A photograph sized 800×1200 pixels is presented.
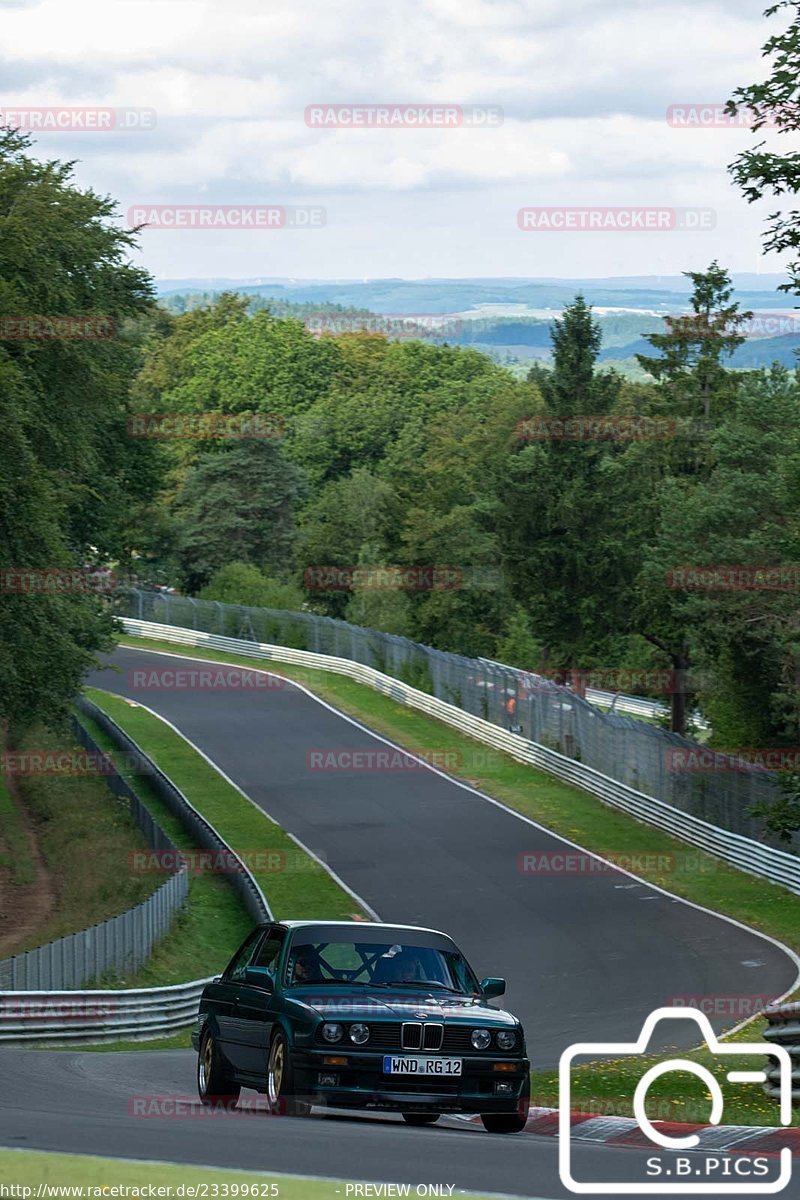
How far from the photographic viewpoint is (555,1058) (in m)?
20.3

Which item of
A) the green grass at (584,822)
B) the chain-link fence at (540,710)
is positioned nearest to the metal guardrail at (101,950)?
the green grass at (584,822)

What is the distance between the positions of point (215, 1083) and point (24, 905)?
2318cm

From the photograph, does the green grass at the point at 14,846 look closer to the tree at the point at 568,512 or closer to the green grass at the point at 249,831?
the green grass at the point at 249,831

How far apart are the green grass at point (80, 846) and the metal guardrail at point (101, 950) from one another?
2.05m

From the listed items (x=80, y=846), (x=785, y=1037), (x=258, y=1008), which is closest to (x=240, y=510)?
(x=80, y=846)


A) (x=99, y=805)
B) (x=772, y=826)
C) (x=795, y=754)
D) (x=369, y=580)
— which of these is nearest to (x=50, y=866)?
(x=99, y=805)

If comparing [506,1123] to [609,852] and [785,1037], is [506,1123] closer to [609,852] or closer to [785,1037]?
[785,1037]

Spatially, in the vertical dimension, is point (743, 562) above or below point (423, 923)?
above

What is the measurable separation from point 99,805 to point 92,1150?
3565cm

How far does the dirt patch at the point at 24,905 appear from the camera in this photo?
106ft

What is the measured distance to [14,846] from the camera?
41406mm

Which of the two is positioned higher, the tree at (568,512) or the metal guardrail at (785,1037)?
the tree at (568,512)

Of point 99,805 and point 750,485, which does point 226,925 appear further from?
point 750,485

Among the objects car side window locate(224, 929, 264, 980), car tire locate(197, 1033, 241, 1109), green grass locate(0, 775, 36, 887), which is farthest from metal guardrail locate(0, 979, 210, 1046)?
green grass locate(0, 775, 36, 887)
